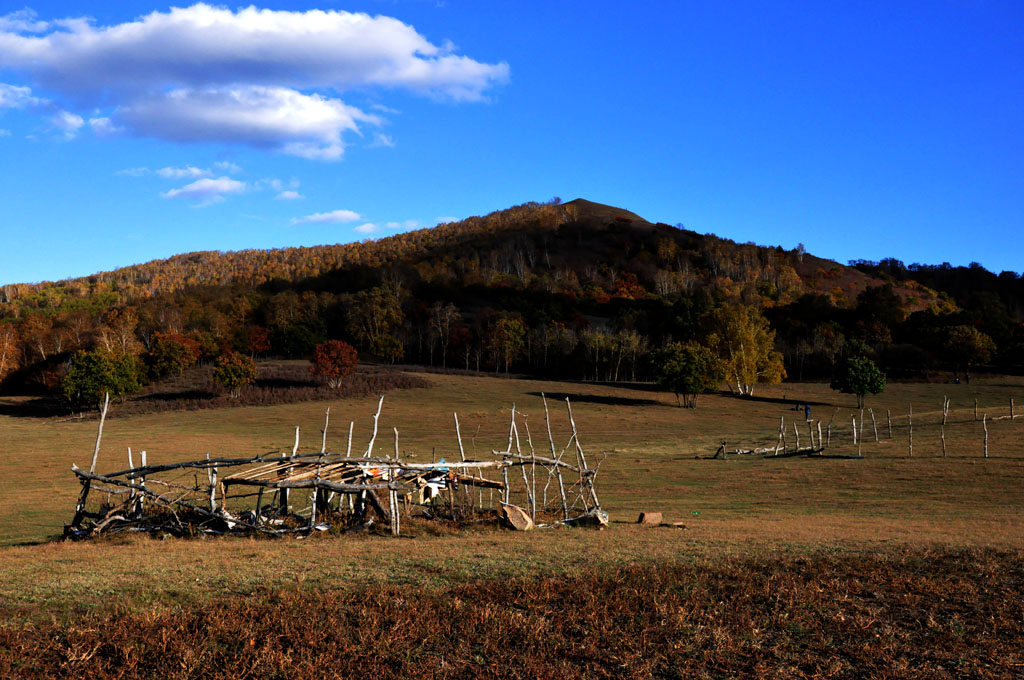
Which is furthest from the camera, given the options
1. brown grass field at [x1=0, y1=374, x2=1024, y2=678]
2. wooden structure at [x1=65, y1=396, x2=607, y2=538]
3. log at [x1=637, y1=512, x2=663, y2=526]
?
log at [x1=637, y1=512, x2=663, y2=526]

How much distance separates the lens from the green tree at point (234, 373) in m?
84.0

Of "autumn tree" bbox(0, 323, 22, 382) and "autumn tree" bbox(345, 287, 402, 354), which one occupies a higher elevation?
"autumn tree" bbox(345, 287, 402, 354)

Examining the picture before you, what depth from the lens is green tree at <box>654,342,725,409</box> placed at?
7750 centimetres

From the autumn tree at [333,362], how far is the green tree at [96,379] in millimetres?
20597

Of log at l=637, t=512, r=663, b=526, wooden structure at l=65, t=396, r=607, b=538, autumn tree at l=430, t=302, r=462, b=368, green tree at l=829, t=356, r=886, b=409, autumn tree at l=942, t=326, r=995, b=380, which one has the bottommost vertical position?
log at l=637, t=512, r=663, b=526

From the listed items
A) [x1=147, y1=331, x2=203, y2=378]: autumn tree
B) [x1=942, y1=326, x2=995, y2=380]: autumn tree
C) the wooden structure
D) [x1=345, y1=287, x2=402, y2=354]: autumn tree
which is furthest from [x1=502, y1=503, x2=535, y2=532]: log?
[x1=345, y1=287, x2=402, y2=354]: autumn tree

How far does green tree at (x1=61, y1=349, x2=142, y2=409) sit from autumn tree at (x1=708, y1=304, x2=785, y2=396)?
225ft

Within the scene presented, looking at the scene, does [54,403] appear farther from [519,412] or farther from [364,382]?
[519,412]

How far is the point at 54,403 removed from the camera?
8788 cm

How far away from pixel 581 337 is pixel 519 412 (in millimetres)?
48184

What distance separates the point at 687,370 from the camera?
77.6 metres

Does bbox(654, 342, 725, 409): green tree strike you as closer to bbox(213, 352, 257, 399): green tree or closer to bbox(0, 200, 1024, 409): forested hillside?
bbox(0, 200, 1024, 409): forested hillside

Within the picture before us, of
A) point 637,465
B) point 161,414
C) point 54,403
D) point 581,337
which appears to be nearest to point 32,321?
point 54,403

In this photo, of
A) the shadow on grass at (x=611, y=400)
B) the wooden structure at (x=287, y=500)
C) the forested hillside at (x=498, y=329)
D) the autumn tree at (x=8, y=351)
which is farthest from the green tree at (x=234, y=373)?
the wooden structure at (x=287, y=500)
